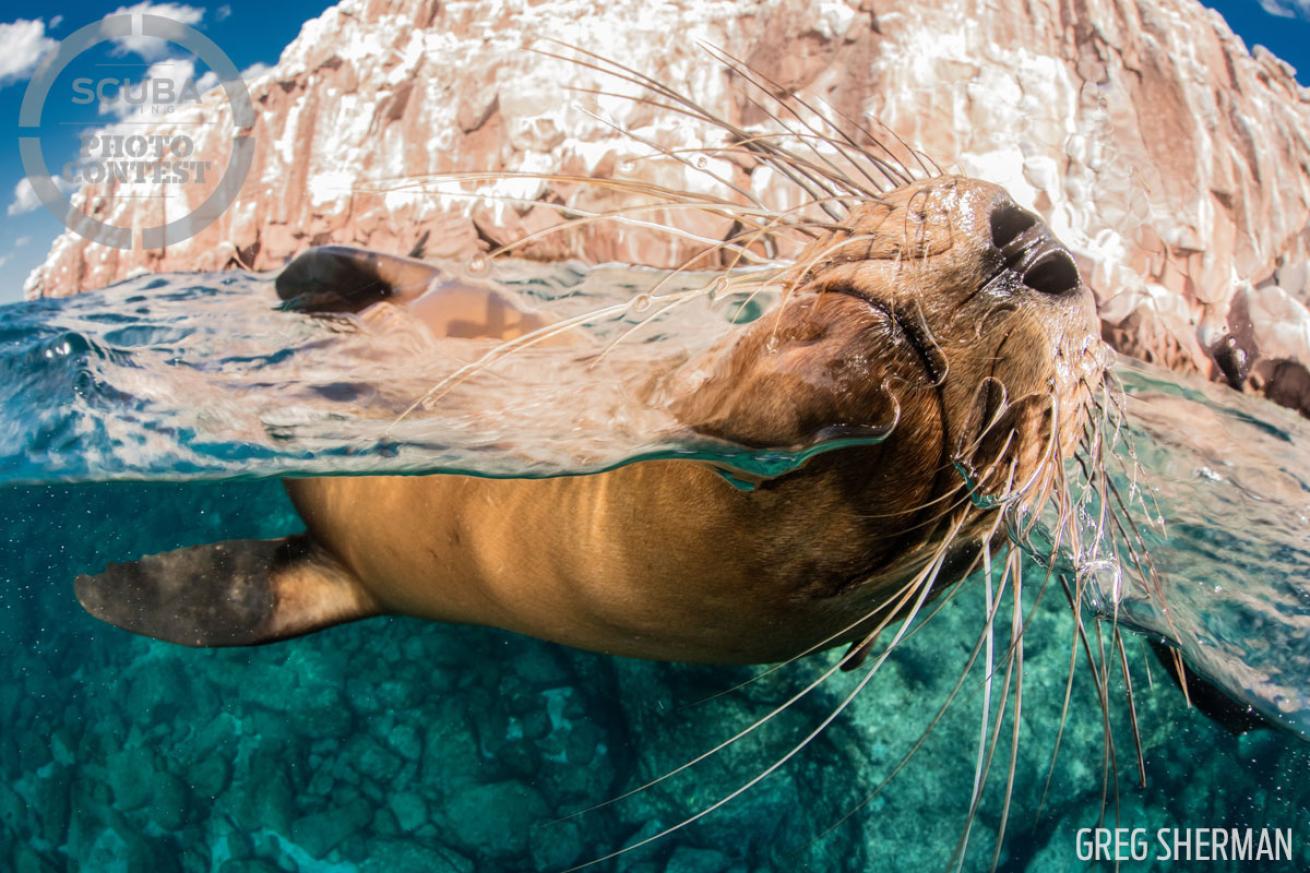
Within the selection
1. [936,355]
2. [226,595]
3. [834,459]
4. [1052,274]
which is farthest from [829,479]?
[226,595]

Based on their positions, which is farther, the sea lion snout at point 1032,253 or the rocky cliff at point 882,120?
the rocky cliff at point 882,120

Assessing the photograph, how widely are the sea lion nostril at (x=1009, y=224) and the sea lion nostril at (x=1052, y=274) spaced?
0.22 feet

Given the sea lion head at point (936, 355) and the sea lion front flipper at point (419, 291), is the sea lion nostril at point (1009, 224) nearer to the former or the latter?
the sea lion head at point (936, 355)

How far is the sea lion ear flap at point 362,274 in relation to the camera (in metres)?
4.20

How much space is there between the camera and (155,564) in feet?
13.1

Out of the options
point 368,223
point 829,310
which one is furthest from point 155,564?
point 368,223

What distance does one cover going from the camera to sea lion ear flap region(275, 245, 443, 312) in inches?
165

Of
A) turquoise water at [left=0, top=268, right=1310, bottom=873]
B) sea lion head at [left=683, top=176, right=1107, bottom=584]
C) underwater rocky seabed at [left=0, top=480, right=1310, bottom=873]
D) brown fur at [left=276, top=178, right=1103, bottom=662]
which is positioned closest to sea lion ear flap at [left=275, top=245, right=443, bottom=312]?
turquoise water at [left=0, top=268, right=1310, bottom=873]

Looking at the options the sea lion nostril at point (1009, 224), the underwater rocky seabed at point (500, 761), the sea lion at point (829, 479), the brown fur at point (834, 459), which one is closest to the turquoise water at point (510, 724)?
the underwater rocky seabed at point (500, 761)

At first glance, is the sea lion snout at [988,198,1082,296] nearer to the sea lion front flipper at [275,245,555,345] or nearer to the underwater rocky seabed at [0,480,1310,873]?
the sea lion front flipper at [275,245,555,345]

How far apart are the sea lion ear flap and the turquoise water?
0.85ft

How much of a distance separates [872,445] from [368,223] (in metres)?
11.4

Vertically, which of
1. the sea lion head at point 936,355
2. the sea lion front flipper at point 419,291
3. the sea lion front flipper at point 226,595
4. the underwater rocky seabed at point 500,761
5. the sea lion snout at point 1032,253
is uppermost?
the sea lion snout at point 1032,253

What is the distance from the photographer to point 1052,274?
1.53m
